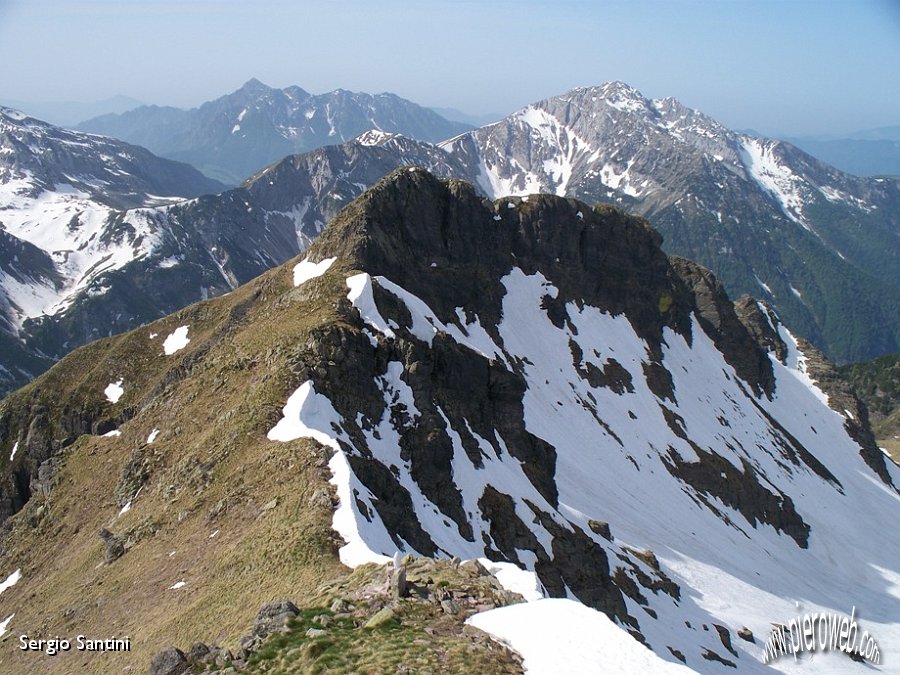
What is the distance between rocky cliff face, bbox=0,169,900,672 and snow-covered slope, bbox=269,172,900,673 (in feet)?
1.13

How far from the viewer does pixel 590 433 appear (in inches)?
3516

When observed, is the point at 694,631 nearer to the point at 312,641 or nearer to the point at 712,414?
the point at 312,641

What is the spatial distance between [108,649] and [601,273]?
344ft

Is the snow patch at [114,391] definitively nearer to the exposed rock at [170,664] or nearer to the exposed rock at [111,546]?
the exposed rock at [111,546]

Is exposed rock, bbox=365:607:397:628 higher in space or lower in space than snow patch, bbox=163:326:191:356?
higher

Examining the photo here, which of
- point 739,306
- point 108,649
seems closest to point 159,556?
point 108,649

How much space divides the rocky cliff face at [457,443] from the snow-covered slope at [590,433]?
1.13ft

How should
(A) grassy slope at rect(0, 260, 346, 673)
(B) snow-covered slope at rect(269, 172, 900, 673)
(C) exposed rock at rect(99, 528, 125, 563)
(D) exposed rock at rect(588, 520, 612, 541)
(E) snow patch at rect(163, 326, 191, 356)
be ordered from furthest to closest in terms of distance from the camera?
(E) snow patch at rect(163, 326, 191, 356) < (D) exposed rock at rect(588, 520, 612, 541) < (B) snow-covered slope at rect(269, 172, 900, 673) < (C) exposed rock at rect(99, 528, 125, 563) < (A) grassy slope at rect(0, 260, 346, 673)

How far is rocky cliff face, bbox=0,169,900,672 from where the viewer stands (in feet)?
121

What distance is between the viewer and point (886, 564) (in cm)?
10238

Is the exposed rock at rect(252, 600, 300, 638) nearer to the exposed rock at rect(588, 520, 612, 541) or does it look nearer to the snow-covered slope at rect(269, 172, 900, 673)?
the snow-covered slope at rect(269, 172, 900, 673)

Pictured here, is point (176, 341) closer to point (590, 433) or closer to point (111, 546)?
point (111, 546)

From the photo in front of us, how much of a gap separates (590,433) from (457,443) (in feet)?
134

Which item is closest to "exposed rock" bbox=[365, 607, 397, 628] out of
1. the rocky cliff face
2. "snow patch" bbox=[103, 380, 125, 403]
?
the rocky cliff face
